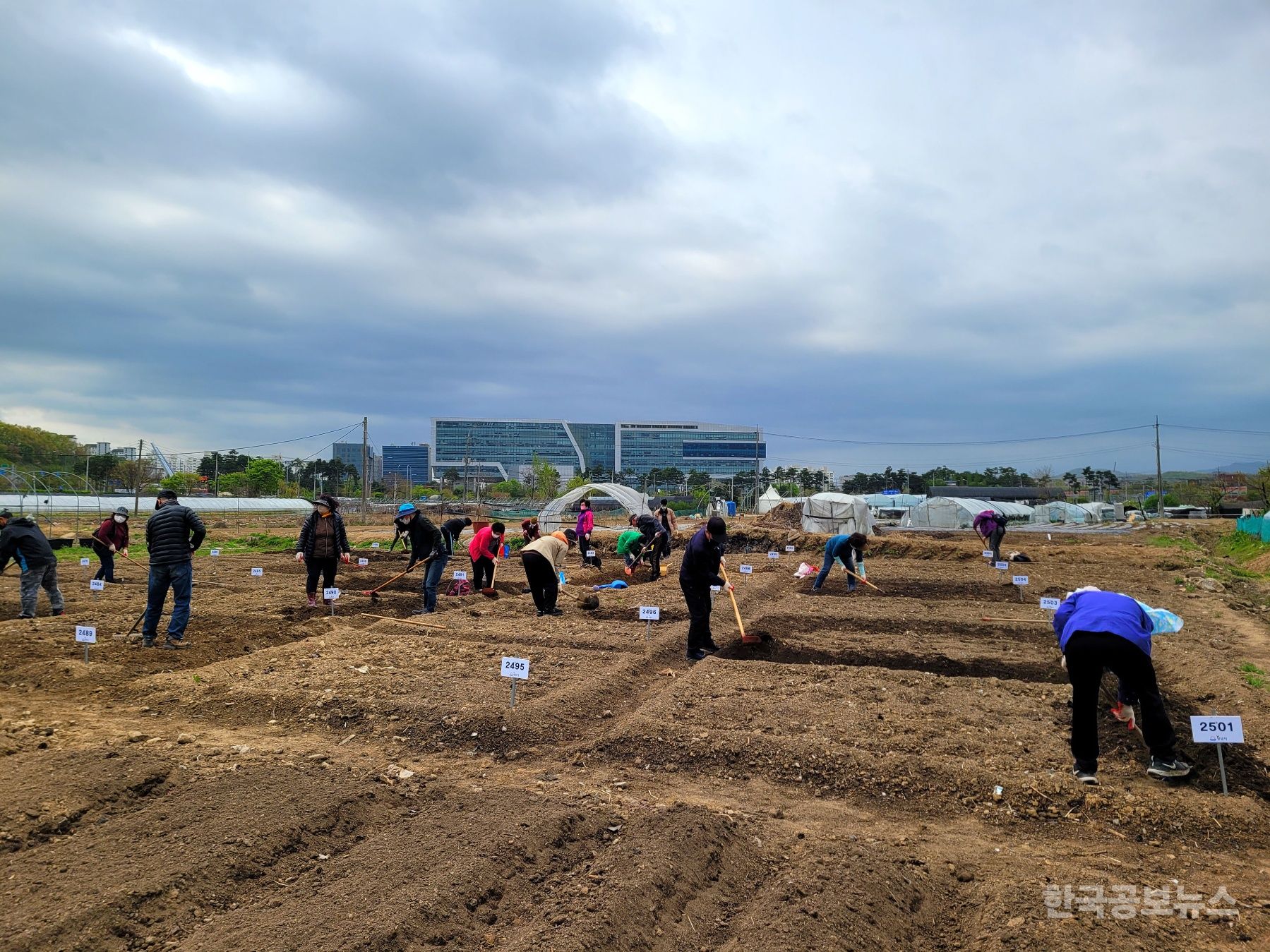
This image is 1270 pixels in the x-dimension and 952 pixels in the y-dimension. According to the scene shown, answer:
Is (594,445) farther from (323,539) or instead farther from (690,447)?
(323,539)

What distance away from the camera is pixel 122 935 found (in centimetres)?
343

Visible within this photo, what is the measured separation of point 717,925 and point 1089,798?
279cm

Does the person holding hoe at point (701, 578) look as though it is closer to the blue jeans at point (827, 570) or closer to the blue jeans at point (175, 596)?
the blue jeans at point (827, 570)

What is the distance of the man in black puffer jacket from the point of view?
367 inches

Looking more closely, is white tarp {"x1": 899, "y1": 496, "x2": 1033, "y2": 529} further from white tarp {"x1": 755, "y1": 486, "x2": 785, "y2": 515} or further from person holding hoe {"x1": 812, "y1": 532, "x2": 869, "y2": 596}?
person holding hoe {"x1": 812, "y1": 532, "x2": 869, "y2": 596}

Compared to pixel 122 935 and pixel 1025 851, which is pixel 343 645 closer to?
pixel 122 935

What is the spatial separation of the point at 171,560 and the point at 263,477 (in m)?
65.6

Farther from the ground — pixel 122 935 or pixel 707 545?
pixel 707 545

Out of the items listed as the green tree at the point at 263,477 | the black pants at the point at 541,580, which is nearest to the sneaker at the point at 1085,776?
the black pants at the point at 541,580

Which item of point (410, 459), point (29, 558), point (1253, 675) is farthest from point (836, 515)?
point (410, 459)

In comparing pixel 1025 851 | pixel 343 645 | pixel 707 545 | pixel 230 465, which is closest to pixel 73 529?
pixel 343 645

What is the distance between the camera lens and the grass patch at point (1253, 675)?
7523 mm

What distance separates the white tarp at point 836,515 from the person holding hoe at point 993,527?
1310 cm

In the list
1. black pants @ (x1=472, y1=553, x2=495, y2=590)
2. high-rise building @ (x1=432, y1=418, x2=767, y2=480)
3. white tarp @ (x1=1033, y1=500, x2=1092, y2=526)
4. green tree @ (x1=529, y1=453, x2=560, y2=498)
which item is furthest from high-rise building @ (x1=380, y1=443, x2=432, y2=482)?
black pants @ (x1=472, y1=553, x2=495, y2=590)
